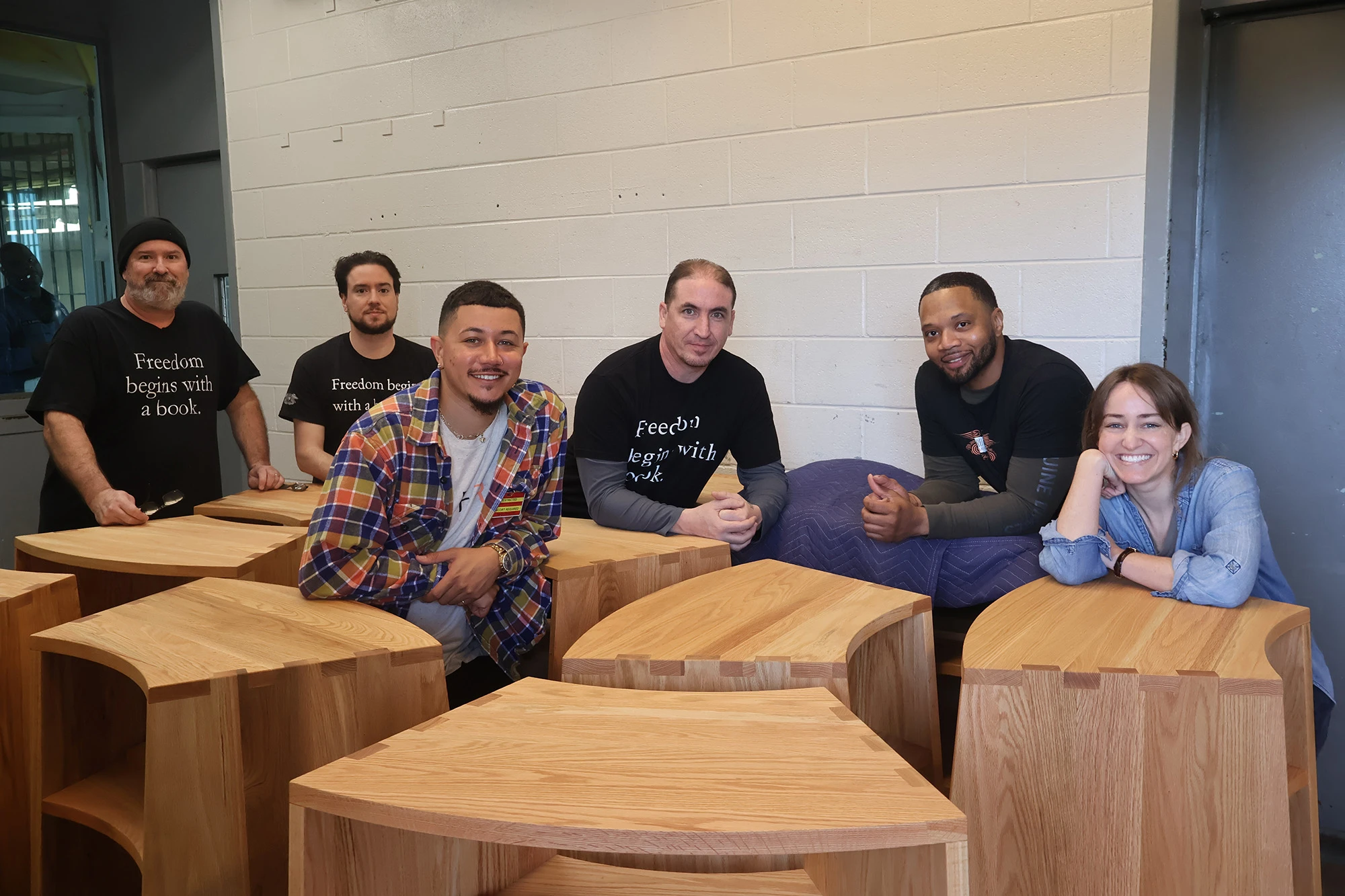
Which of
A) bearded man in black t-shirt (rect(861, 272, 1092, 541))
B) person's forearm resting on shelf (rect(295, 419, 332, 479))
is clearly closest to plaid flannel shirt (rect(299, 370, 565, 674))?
bearded man in black t-shirt (rect(861, 272, 1092, 541))

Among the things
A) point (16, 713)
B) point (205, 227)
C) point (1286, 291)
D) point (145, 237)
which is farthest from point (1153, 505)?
point (205, 227)

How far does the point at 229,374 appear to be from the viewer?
3352 millimetres

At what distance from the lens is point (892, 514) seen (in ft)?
8.11

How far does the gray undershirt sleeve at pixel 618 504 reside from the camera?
2.57 meters

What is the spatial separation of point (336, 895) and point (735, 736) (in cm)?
54

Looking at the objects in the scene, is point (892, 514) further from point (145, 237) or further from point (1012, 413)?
point (145, 237)

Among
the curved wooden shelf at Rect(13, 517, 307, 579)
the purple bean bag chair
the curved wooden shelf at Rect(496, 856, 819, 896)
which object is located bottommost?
the curved wooden shelf at Rect(496, 856, 819, 896)

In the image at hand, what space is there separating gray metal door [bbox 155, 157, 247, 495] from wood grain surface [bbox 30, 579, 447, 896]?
10.1ft

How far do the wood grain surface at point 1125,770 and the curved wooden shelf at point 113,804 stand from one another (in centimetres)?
138

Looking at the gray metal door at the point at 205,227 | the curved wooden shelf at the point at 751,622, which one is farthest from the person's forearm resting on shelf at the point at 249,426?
the curved wooden shelf at the point at 751,622

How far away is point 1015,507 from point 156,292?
2589mm

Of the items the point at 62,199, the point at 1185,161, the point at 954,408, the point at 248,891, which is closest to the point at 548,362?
the point at 954,408

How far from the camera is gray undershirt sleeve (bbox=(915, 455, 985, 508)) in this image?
2748 mm

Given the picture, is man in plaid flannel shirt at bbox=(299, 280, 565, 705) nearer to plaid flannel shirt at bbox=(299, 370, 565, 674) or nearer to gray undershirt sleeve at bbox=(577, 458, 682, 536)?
plaid flannel shirt at bbox=(299, 370, 565, 674)
